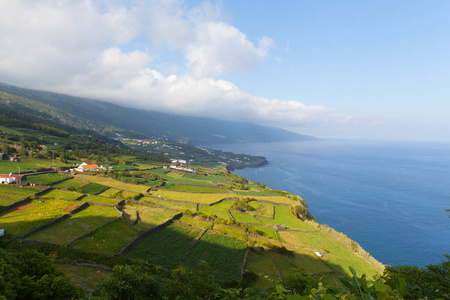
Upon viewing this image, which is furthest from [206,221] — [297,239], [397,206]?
[397,206]

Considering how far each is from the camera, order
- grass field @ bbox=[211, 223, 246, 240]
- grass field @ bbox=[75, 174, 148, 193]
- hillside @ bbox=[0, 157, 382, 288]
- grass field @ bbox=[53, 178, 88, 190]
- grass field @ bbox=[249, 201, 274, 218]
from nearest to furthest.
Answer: hillside @ bbox=[0, 157, 382, 288] → grass field @ bbox=[211, 223, 246, 240] → grass field @ bbox=[53, 178, 88, 190] → grass field @ bbox=[249, 201, 274, 218] → grass field @ bbox=[75, 174, 148, 193]

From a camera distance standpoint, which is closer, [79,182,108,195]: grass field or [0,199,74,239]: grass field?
[0,199,74,239]: grass field

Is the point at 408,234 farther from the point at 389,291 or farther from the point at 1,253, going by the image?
the point at 1,253

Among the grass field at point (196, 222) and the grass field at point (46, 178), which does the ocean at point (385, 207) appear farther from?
the grass field at point (46, 178)

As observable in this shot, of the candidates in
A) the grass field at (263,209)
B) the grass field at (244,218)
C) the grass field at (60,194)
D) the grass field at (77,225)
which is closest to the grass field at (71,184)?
the grass field at (60,194)

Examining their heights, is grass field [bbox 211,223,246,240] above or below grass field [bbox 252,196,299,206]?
above

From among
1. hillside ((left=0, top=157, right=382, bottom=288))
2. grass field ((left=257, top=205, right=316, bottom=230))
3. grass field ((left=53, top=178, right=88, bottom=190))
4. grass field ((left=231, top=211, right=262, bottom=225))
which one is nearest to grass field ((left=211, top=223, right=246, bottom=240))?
hillside ((left=0, top=157, right=382, bottom=288))

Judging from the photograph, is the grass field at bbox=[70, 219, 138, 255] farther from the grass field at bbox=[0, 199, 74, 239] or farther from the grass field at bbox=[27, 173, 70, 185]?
the grass field at bbox=[27, 173, 70, 185]
